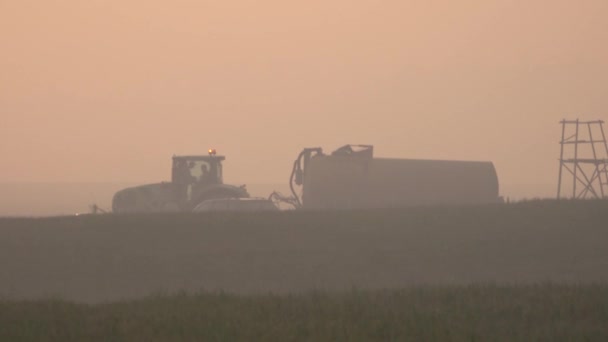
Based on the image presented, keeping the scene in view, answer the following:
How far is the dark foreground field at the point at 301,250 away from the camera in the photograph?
91.9ft

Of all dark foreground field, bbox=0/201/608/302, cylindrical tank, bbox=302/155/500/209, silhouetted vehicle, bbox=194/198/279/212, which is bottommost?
dark foreground field, bbox=0/201/608/302

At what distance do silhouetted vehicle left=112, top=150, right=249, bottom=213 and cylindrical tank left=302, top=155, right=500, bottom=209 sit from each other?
123 inches

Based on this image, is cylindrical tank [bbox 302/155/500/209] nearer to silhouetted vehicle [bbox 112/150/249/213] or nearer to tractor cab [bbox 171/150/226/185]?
silhouetted vehicle [bbox 112/150/249/213]

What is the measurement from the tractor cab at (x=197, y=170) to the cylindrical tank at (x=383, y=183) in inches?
152

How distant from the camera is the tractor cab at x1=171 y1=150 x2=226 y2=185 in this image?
4400cm

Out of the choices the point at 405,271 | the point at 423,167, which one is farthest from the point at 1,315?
the point at 423,167

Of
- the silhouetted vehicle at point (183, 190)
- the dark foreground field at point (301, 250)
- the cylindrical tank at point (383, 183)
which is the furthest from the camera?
the cylindrical tank at point (383, 183)

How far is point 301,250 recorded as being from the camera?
31422 mm

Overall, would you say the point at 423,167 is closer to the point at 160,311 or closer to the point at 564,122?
the point at 564,122

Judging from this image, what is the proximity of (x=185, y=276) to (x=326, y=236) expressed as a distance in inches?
235

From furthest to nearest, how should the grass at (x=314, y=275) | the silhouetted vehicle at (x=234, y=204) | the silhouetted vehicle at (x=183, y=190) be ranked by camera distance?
the silhouetted vehicle at (x=183, y=190) < the silhouetted vehicle at (x=234, y=204) < the grass at (x=314, y=275)

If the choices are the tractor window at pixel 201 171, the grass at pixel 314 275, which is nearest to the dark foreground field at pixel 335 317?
the grass at pixel 314 275

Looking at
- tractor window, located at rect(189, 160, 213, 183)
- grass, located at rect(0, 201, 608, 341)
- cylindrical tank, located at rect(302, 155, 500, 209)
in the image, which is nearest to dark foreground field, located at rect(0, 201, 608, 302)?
grass, located at rect(0, 201, 608, 341)

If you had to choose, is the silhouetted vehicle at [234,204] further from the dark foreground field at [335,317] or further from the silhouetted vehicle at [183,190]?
the dark foreground field at [335,317]
